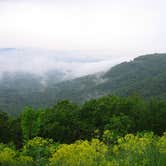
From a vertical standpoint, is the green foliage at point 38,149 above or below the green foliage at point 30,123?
above

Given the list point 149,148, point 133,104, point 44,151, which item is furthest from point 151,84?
point 149,148

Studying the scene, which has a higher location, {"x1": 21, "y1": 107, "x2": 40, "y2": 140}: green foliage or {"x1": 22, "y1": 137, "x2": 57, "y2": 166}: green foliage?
{"x1": 22, "y1": 137, "x2": 57, "y2": 166}: green foliage

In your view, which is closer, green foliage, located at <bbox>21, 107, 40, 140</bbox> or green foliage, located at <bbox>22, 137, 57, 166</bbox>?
green foliage, located at <bbox>22, 137, 57, 166</bbox>

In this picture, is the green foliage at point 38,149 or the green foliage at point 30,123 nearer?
the green foliage at point 38,149

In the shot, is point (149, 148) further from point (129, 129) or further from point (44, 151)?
point (129, 129)

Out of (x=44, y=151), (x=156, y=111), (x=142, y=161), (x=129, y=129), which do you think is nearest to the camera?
(x=142, y=161)

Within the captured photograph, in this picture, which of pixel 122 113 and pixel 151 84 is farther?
pixel 151 84

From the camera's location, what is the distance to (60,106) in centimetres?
5981

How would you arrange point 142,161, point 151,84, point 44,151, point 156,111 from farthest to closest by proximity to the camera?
point 151,84
point 156,111
point 44,151
point 142,161

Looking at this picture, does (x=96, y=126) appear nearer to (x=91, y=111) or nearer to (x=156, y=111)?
(x=91, y=111)

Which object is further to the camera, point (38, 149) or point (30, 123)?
point (30, 123)

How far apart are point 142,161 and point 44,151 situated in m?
25.4

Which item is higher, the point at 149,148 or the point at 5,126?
the point at 149,148

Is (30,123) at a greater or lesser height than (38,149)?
lesser
